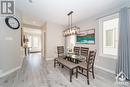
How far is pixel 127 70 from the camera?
2643mm

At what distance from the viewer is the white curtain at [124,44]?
2.67 m

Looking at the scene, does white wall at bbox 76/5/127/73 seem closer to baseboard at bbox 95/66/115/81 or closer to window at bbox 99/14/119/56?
baseboard at bbox 95/66/115/81

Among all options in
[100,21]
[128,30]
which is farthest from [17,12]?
[128,30]

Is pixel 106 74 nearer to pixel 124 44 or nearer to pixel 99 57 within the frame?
pixel 99 57

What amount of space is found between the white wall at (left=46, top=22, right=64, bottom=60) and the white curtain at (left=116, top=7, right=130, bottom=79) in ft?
13.7

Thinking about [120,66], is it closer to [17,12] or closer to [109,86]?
[109,86]

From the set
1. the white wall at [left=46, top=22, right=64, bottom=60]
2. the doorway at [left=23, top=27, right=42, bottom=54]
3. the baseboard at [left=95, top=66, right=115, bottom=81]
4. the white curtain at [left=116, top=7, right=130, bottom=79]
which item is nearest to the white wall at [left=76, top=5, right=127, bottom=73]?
the baseboard at [left=95, top=66, right=115, bottom=81]

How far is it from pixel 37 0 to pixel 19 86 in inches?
106

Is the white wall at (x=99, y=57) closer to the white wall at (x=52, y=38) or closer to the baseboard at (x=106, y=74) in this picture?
the baseboard at (x=106, y=74)

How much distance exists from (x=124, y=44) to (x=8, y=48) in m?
4.17

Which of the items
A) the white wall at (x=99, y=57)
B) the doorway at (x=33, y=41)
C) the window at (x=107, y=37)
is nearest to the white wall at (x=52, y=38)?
the white wall at (x=99, y=57)

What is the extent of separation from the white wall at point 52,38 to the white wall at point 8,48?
219 cm

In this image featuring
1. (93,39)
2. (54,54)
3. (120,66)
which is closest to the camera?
(120,66)

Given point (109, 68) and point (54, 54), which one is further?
point (54, 54)
